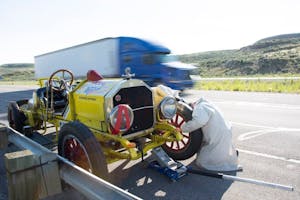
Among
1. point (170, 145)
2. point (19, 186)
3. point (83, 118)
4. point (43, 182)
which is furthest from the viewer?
point (170, 145)

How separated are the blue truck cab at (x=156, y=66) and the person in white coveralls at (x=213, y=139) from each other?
1016 cm

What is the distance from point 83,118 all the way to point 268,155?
3.04 meters

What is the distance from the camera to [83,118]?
4.48m

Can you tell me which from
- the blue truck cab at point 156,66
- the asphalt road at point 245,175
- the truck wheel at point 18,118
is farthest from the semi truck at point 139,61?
the truck wheel at point 18,118

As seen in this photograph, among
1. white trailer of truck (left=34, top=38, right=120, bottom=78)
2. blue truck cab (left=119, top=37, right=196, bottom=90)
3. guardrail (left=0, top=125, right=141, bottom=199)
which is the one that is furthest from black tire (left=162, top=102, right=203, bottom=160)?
white trailer of truck (left=34, top=38, right=120, bottom=78)

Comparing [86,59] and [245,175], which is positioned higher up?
[86,59]

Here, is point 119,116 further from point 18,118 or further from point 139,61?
point 139,61

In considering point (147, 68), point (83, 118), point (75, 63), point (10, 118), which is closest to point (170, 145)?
point (83, 118)

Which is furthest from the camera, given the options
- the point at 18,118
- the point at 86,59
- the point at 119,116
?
the point at 86,59

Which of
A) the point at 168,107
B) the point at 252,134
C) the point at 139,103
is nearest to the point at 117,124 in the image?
the point at 139,103

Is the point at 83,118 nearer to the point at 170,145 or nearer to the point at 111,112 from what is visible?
the point at 111,112

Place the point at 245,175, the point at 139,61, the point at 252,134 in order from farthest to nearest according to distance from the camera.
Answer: the point at 139,61 → the point at 252,134 → the point at 245,175

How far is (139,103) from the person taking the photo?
4234 millimetres

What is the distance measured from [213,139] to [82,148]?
6.21 ft
